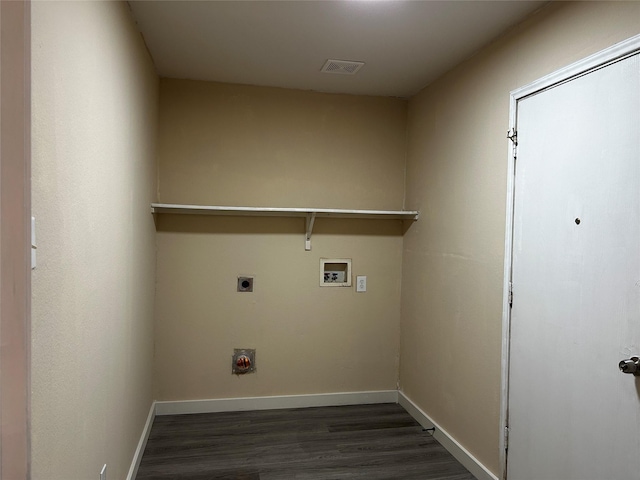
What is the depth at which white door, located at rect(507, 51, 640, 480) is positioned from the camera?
5.37ft

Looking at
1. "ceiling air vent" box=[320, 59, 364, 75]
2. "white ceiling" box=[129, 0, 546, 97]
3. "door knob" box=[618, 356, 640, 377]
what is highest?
"white ceiling" box=[129, 0, 546, 97]

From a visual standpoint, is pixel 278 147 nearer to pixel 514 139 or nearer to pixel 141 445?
pixel 514 139

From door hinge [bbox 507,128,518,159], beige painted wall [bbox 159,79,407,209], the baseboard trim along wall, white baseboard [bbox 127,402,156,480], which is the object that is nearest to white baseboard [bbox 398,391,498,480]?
the baseboard trim along wall

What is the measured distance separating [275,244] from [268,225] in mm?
160

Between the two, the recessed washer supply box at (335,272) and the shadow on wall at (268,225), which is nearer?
the shadow on wall at (268,225)

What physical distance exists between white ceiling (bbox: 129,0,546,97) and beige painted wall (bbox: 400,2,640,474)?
0.63 ft

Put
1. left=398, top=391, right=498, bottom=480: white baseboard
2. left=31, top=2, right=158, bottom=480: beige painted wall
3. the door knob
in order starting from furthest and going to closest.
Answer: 1. left=398, top=391, right=498, bottom=480: white baseboard
2. the door knob
3. left=31, top=2, right=158, bottom=480: beige painted wall

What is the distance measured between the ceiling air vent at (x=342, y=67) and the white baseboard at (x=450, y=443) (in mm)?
2504

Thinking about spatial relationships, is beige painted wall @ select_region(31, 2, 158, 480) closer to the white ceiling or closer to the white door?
the white ceiling

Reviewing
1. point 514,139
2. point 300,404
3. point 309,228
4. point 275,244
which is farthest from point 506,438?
point 275,244

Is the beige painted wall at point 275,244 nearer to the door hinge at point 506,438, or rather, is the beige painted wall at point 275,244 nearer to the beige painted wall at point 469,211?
the beige painted wall at point 469,211

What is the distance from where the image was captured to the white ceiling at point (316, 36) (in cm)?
214

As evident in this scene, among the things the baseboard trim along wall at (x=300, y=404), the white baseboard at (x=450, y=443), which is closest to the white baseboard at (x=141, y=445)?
the baseboard trim along wall at (x=300, y=404)

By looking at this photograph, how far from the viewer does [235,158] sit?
336cm
